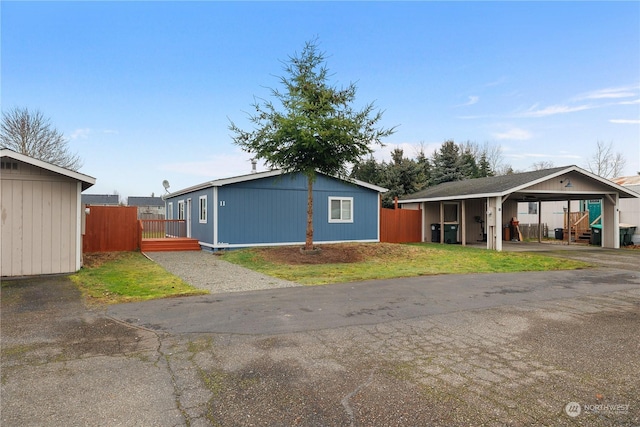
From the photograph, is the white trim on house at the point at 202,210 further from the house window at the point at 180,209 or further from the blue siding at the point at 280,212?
the house window at the point at 180,209

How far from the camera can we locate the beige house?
→ 9086 mm

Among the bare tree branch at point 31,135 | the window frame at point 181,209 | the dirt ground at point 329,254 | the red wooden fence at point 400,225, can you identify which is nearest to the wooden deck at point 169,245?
the dirt ground at point 329,254

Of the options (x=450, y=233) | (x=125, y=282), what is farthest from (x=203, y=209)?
(x=450, y=233)

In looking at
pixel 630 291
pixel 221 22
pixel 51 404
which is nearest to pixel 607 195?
pixel 630 291

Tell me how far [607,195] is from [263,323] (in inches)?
803

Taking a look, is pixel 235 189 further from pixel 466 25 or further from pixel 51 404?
pixel 51 404

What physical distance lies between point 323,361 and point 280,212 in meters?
13.2

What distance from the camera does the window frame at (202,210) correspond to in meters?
16.8

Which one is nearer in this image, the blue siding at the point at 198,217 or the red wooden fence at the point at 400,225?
the blue siding at the point at 198,217

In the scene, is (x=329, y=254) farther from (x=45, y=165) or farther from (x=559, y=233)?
(x=559, y=233)

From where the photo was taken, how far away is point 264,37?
594 inches

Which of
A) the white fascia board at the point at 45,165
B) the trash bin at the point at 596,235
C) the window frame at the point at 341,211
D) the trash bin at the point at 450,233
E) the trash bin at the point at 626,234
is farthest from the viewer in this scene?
the trash bin at the point at 450,233

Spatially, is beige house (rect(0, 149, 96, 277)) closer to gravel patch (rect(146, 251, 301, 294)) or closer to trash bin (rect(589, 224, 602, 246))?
gravel patch (rect(146, 251, 301, 294))

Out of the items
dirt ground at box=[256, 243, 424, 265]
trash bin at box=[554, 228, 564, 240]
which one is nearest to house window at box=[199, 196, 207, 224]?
dirt ground at box=[256, 243, 424, 265]
